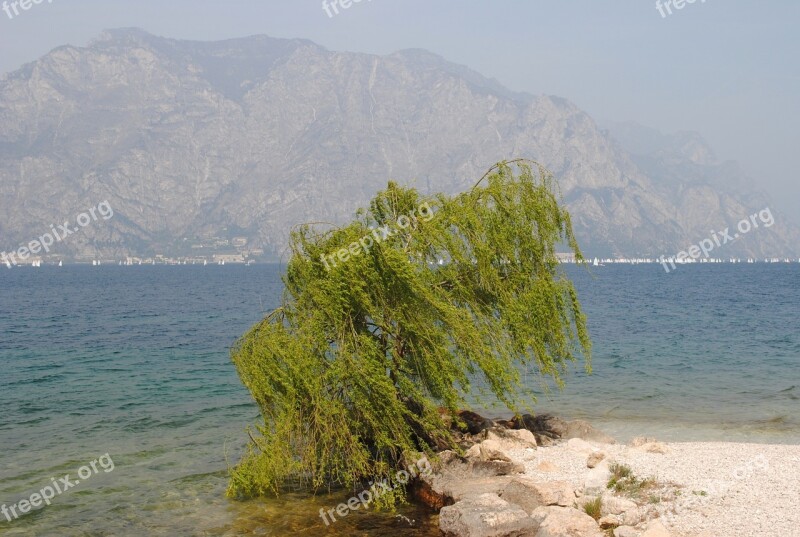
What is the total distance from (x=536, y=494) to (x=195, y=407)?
20.4 m

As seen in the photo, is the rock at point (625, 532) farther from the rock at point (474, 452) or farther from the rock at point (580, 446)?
the rock at point (474, 452)

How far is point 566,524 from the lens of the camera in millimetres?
15172

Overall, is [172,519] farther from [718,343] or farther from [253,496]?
[718,343]

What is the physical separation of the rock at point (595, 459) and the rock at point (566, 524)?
3.98 m

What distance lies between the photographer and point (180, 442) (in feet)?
86.3

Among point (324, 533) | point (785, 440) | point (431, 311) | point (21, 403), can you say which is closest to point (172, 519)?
point (324, 533)

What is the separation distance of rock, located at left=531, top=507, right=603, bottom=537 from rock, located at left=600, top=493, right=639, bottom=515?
0.76 metres

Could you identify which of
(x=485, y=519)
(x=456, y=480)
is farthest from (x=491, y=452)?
(x=485, y=519)

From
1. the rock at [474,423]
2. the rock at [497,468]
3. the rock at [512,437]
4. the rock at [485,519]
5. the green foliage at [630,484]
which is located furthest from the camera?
the rock at [474,423]

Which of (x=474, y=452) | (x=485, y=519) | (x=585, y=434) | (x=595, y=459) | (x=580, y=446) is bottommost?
(x=585, y=434)

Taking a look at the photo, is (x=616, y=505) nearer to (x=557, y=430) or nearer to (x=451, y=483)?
(x=451, y=483)

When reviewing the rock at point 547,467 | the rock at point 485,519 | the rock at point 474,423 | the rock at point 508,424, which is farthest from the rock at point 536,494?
the rock at point 508,424

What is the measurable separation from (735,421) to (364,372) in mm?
18264

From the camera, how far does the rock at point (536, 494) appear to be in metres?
16.8
